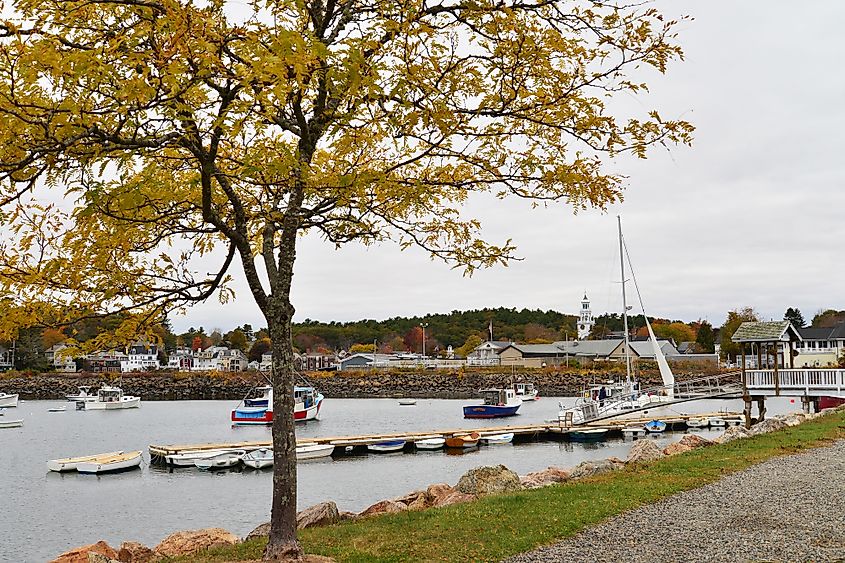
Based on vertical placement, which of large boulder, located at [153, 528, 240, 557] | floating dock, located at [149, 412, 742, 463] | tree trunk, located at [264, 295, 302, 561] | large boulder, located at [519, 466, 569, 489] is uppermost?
tree trunk, located at [264, 295, 302, 561]

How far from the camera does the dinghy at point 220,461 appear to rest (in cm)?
3118

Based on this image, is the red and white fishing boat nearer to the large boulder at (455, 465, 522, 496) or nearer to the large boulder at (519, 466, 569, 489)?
the large boulder at (519, 466, 569, 489)

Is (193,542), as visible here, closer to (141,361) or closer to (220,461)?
(220,461)

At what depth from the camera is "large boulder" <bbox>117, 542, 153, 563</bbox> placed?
13172 mm

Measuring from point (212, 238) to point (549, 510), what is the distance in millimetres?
6499

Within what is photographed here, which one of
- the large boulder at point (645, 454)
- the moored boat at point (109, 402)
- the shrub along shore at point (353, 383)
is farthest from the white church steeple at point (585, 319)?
the large boulder at point (645, 454)

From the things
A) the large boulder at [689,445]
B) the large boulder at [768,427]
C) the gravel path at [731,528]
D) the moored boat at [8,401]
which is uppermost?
the gravel path at [731,528]

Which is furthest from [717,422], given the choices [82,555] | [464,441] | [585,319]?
[585,319]

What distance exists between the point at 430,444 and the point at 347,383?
62.8 meters

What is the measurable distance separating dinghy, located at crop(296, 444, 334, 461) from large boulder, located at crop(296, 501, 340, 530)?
20.1 m

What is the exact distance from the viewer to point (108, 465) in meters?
31.6

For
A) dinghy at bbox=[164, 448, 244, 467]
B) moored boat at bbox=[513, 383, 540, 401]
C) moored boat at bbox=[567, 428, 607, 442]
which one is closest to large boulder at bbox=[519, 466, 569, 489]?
dinghy at bbox=[164, 448, 244, 467]

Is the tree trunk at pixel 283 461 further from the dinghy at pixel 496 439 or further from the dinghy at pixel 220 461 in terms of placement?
the dinghy at pixel 496 439

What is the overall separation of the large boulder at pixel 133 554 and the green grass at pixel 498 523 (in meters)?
2.49
